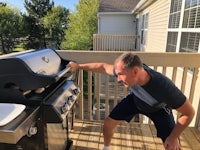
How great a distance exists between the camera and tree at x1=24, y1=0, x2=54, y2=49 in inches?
934

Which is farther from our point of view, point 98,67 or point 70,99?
point 98,67

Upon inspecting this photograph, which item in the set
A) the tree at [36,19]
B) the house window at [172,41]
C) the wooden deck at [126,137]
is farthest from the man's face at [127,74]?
the tree at [36,19]

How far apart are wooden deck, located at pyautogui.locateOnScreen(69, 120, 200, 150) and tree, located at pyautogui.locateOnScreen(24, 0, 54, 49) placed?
22.4 metres

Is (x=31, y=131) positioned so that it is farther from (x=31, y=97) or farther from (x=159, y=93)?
(x=159, y=93)

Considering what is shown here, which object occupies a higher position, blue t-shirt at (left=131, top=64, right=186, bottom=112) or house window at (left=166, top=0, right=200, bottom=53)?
house window at (left=166, top=0, right=200, bottom=53)

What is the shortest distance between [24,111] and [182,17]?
4188mm

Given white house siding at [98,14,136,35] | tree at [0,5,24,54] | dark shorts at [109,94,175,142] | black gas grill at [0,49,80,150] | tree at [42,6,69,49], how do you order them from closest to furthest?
black gas grill at [0,49,80,150], dark shorts at [109,94,175,142], white house siding at [98,14,136,35], tree at [0,5,24,54], tree at [42,6,69,49]

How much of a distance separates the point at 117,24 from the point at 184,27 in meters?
9.26

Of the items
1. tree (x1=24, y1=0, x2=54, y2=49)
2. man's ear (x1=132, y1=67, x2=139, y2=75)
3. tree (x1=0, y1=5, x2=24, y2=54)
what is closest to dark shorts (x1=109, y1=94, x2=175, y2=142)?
man's ear (x1=132, y1=67, x2=139, y2=75)

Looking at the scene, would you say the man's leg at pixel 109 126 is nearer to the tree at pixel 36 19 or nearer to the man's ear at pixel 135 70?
the man's ear at pixel 135 70

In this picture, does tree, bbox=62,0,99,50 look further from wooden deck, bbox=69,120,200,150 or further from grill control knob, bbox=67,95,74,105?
grill control knob, bbox=67,95,74,105

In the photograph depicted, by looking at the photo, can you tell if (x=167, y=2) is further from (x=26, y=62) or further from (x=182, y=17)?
(x=26, y=62)

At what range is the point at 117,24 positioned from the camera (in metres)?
13.2

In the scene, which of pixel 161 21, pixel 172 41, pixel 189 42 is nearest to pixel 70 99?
pixel 189 42
